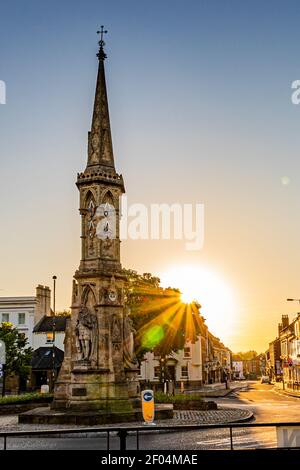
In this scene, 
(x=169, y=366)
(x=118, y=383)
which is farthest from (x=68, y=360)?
(x=169, y=366)

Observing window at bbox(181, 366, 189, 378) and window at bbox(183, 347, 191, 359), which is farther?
window at bbox(183, 347, 191, 359)

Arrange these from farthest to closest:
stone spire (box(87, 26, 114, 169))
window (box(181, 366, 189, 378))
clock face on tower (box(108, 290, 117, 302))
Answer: window (box(181, 366, 189, 378)) < stone spire (box(87, 26, 114, 169)) < clock face on tower (box(108, 290, 117, 302))

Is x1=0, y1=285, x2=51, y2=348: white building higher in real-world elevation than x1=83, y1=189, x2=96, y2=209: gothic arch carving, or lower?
lower

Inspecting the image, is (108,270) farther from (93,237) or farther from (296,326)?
(296,326)

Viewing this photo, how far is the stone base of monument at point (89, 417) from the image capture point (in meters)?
23.3

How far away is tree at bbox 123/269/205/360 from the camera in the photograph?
54969 millimetres

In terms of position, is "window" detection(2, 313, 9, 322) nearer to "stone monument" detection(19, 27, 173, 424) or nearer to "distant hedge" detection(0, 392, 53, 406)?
"distant hedge" detection(0, 392, 53, 406)

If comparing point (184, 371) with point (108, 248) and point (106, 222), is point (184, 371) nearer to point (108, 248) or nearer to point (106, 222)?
point (108, 248)

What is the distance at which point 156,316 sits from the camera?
56188 mm

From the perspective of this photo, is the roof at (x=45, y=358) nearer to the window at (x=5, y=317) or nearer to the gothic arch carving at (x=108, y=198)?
the window at (x=5, y=317)

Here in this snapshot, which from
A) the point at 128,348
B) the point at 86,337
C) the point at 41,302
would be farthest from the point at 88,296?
the point at 41,302

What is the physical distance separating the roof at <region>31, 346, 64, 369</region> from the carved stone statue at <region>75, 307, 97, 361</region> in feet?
123

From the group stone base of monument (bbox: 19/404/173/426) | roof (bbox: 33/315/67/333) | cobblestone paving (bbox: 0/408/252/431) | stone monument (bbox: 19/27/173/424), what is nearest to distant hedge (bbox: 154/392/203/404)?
cobblestone paving (bbox: 0/408/252/431)
